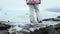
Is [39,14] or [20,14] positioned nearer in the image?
[39,14]

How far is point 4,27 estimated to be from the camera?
6.06ft

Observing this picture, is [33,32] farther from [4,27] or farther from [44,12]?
[44,12]

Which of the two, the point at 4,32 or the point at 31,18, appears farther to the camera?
the point at 31,18

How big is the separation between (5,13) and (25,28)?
598 millimetres

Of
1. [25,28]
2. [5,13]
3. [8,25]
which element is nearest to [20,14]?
[5,13]

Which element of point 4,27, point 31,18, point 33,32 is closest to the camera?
point 33,32

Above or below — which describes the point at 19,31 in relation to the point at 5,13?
below

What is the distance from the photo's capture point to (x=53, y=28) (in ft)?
5.53

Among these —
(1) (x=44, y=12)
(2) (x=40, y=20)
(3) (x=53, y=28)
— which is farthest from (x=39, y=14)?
(3) (x=53, y=28)

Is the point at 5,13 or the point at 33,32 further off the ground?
the point at 5,13

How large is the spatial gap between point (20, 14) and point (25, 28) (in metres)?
0.51

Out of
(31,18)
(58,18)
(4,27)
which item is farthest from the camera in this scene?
(58,18)

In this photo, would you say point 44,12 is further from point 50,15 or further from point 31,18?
point 31,18

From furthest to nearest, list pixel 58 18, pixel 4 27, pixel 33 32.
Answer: pixel 58 18 < pixel 4 27 < pixel 33 32
